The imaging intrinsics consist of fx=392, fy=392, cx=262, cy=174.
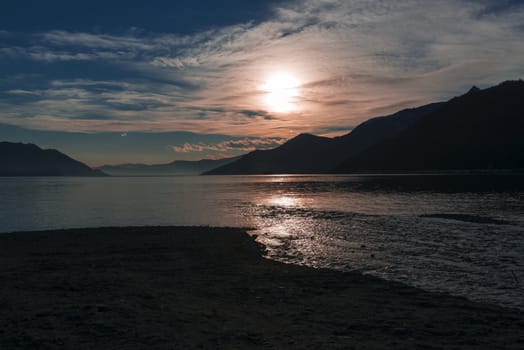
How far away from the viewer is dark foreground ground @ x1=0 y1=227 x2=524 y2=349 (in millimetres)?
10828

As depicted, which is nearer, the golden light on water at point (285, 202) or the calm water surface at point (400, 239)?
the calm water surface at point (400, 239)

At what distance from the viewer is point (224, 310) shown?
45.0ft

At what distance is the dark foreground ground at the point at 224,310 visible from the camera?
10828mm

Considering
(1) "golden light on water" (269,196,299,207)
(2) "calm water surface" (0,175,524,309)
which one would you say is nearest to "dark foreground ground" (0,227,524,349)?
(2) "calm water surface" (0,175,524,309)

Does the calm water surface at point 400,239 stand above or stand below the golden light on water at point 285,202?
above

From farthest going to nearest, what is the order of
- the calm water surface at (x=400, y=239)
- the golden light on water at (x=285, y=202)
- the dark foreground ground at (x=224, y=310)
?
the golden light on water at (x=285, y=202)
the calm water surface at (x=400, y=239)
the dark foreground ground at (x=224, y=310)

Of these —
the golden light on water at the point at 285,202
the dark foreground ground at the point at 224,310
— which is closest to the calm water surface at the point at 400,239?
the dark foreground ground at the point at 224,310

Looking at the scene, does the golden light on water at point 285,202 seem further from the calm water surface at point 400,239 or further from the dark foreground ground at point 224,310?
the dark foreground ground at point 224,310

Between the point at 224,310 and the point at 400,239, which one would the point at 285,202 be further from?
the point at 224,310

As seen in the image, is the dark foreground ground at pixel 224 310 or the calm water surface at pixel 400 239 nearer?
the dark foreground ground at pixel 224 310

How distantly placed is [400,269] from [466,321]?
26.3ft

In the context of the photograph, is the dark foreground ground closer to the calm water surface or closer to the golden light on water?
the calm water surface

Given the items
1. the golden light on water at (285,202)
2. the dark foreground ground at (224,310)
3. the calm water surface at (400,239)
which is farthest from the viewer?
the golden light on water at (285,202)

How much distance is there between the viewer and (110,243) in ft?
99.4
